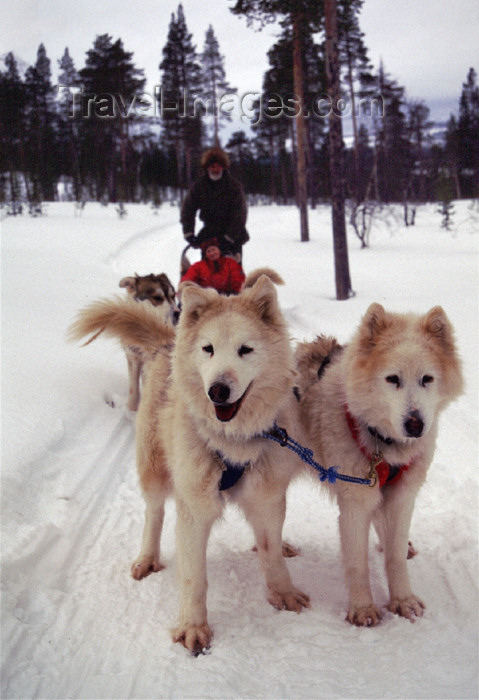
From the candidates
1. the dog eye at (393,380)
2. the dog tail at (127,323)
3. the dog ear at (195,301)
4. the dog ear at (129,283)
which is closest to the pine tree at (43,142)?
the dog ear at (129,283)

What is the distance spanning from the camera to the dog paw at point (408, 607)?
2.46 meters

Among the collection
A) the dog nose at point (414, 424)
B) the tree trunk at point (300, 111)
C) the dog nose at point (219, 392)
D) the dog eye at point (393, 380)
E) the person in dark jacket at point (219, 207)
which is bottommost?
the dog nose at point (414, 424)

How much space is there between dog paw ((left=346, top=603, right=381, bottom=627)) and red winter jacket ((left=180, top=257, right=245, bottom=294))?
146 inches

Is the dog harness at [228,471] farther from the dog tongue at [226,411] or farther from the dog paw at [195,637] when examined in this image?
the dog paw at [195,637]

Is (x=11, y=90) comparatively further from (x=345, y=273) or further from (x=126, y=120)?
(x=126, y=120)

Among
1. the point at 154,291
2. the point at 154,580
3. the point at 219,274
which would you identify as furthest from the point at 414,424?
the point at 154,291

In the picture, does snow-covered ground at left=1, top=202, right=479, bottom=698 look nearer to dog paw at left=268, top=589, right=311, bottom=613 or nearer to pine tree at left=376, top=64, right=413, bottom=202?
dog paw at left=268, top=589, right=311, bottom=613

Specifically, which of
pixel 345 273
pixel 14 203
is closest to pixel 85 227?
pixel 14 203

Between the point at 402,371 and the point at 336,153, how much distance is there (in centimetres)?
797

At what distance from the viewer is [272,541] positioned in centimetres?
255

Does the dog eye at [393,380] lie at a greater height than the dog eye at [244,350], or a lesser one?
lesser

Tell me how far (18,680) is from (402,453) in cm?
194

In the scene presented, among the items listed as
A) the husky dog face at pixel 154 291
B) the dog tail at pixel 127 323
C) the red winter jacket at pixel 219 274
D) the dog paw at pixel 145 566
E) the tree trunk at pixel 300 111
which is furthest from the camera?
the tree trunk at pixel 300 111

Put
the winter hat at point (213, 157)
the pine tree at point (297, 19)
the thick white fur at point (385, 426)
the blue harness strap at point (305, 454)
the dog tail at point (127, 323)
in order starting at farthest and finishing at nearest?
the pine tree at point (297, 19)
the winter hat at point (213, 157)
the dog tail at point (127, 323)
the blue harness strap at point (305, 454)
the thick white fur at point (385, 426)
